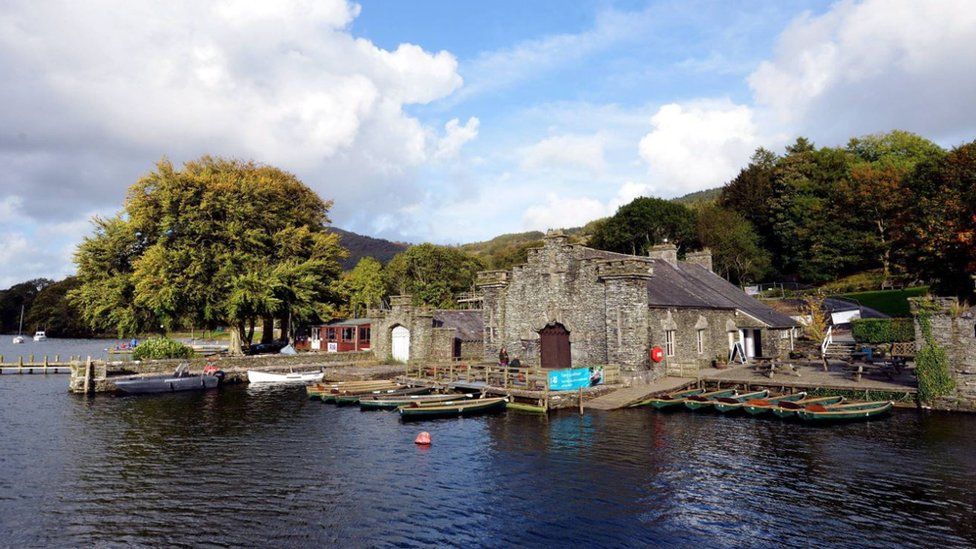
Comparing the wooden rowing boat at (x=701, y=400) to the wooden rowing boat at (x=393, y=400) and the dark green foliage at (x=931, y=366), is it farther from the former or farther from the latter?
the wooden rowing boat at (x=393, y=400)

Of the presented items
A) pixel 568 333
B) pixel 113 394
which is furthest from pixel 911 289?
pixel 113 394

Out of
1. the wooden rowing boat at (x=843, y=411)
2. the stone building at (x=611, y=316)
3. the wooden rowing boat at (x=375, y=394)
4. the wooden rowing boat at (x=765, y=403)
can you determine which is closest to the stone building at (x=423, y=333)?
the stone building at (x=611, y=316)

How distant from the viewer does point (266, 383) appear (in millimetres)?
44250

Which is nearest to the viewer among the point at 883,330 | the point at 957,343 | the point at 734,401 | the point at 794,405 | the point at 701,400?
the point at 957,343

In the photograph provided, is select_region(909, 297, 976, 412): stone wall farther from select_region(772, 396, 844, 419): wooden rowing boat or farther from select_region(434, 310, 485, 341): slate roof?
select_region(434, 310, 485, 341): slate roof

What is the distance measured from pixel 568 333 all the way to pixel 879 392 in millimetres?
16579

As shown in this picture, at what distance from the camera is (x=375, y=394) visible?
110 feet

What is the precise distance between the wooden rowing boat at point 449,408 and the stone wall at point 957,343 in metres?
21.0

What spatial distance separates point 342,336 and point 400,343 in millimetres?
11237

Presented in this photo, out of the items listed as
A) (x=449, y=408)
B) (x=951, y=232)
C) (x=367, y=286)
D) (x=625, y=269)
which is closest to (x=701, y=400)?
(x=625, y=269)

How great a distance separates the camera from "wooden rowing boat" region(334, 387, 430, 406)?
110 feet

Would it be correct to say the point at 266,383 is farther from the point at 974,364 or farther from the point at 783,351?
the point at 974,364

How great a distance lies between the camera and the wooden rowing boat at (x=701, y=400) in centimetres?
2830

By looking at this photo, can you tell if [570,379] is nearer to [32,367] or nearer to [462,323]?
[462,323]
